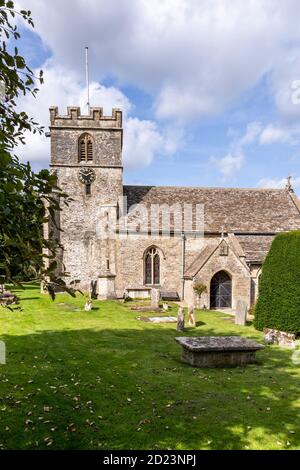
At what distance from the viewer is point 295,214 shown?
29750mm

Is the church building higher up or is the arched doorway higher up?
the church building

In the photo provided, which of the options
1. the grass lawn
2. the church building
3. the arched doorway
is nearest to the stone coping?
Result: the grass lawn

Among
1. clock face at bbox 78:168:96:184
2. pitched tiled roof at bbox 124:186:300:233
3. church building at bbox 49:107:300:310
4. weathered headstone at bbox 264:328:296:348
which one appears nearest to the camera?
weathered headstone at bbox 264:328:296:348

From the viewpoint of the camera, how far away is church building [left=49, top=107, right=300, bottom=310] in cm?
2720

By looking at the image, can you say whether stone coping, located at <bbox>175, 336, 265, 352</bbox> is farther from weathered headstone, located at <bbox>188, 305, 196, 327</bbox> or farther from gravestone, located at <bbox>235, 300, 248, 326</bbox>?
gravestone, located at <bbox>235, 300, 248, 326</bbox>

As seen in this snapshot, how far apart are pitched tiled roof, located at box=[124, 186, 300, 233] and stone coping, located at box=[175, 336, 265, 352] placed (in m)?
15.8

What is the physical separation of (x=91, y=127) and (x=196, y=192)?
997 centimetres

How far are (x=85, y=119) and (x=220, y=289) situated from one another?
53.8 ft

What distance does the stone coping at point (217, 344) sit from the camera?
456 inches

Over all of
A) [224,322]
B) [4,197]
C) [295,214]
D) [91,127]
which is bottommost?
[224,322]

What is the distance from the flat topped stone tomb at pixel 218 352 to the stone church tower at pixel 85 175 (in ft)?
54.5

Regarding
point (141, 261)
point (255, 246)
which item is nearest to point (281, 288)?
point (255, 246)
